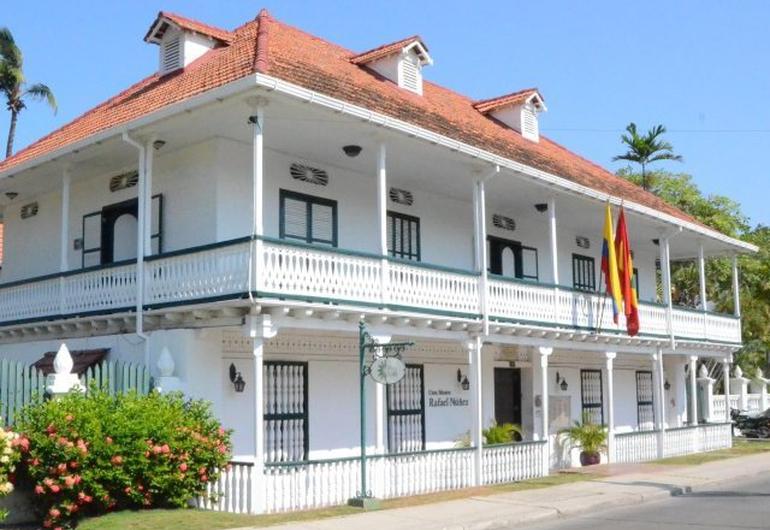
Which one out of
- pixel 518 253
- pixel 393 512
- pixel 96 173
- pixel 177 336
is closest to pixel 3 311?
pixel 96 173

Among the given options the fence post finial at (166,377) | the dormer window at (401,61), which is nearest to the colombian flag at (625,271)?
the dormer window at (401,61)

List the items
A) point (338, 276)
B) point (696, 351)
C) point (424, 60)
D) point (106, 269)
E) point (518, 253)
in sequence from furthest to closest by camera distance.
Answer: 1. point (696, 351)
2. point (518, 253)
3. point (424, 60)
4. point (106, 269)
5. point (338, 276)

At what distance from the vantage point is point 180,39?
63.5ft

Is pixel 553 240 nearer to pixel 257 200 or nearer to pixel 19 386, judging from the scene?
pixel 257 200

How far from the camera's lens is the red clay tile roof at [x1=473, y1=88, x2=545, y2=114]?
969 inches

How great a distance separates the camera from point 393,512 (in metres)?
14.1

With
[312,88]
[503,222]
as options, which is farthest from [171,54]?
[503,222]

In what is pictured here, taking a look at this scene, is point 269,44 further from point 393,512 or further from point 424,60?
point 393,512

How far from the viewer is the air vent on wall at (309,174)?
1775cm

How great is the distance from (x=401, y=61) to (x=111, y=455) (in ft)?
38.5

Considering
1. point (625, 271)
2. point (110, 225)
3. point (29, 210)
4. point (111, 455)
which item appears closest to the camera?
point (111, 455)

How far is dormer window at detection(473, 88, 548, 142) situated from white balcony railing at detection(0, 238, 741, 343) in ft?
18.6

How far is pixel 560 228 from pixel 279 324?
12.4m

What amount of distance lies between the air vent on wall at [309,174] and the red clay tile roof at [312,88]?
1787mm
